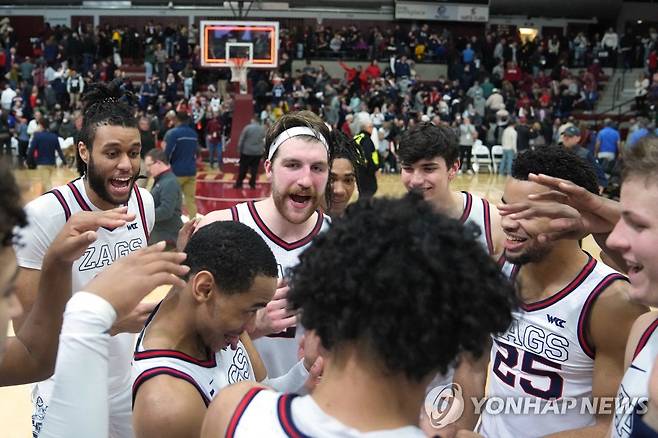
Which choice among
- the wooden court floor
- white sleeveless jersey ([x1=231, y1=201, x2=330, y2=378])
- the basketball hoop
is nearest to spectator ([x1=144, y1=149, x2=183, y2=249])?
the wooden court floor

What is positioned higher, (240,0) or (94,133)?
(240,0)

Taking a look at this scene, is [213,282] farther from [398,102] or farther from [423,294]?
[398,102]

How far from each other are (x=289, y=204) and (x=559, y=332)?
1.45 m

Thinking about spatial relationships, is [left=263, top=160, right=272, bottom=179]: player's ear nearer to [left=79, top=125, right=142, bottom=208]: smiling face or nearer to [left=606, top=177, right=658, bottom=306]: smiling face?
[left=79, top=125, right=142, bottom=208]: smiling face

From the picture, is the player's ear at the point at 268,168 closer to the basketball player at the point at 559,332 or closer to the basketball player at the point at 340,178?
the basketball player at the point at 340,178

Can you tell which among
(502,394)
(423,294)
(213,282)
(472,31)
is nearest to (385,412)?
(423,294)

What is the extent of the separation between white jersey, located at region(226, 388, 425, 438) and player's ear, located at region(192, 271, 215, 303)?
61cm

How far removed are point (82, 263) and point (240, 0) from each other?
21.7 m

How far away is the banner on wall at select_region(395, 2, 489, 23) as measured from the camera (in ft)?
98.8

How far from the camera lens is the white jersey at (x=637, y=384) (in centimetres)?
205

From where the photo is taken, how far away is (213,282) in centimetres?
226

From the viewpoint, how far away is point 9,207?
1.59 meters

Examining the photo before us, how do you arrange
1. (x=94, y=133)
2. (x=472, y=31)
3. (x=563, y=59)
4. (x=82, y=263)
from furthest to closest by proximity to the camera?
(x=472, y=31) < (x=563, y=59) < (x=94, y=133) < (x=82, y=263)

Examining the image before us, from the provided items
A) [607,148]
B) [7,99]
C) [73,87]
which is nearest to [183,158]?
[607,148]
